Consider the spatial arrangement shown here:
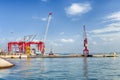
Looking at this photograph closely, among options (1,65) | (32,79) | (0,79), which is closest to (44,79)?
(32,79)

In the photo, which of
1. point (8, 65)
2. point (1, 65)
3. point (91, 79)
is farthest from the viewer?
point (8, 65)

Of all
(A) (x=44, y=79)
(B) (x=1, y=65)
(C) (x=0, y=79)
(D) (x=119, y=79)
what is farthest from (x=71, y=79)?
(B) (x=1, y=65)

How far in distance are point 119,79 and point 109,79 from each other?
7.06 ft

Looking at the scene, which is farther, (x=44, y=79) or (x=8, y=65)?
(x=8, y=65)

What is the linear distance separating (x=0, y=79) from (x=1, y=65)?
29583 millimetres

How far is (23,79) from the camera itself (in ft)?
172

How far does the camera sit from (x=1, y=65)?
8088 centimetres

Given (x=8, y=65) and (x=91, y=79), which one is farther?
(x=8, y=65)

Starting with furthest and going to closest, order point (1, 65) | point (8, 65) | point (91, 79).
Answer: point (8, 65) < point (1, 65) < point (91, 79)

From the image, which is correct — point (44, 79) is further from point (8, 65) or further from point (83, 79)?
point (8, 65)

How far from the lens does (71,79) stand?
171 ft

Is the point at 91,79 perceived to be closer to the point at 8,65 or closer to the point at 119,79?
the point at 119,79

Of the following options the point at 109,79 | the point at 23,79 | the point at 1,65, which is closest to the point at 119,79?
the point at 109,79

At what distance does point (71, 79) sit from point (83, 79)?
2.63 metres
